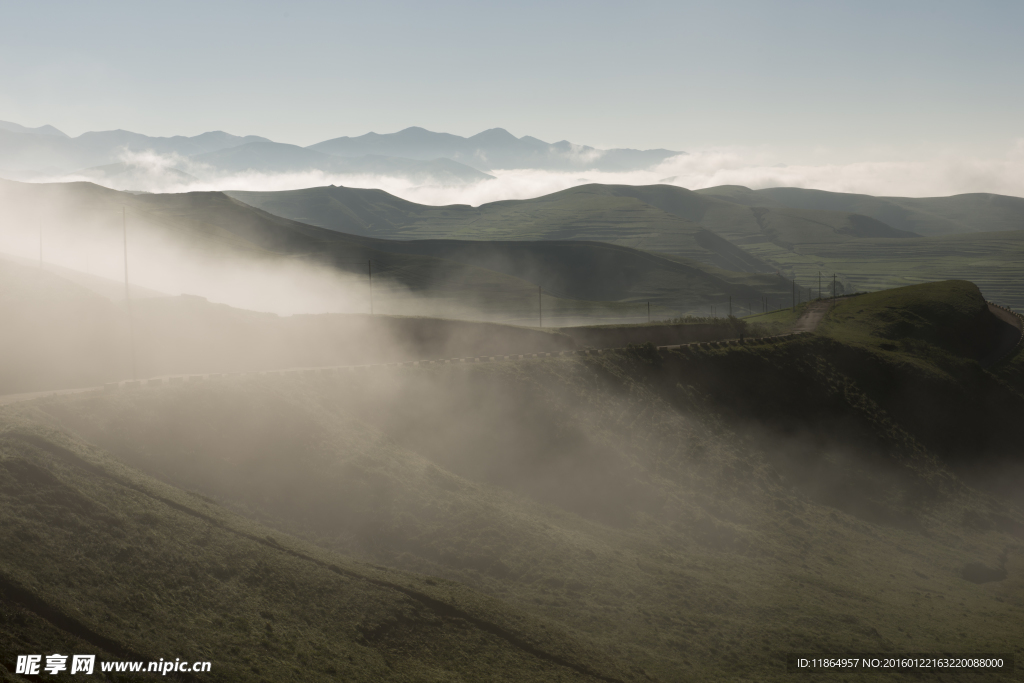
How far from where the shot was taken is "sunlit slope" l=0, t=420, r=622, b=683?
1833cm

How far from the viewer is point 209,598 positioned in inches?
838

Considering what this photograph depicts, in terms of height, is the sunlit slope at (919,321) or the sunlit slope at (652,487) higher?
the sunlit slope at (919,321)

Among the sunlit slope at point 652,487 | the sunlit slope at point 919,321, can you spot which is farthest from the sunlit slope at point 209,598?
the sunlit slope at point 919,321

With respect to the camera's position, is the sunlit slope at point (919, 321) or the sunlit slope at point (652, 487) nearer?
the sunlit slope at point (652, 487)

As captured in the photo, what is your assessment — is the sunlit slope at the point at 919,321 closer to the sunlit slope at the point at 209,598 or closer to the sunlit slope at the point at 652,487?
the sunlit slope at the point at 652,487

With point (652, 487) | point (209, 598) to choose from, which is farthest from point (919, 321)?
point (209, 598)

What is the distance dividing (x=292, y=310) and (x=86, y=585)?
13178 centimetres

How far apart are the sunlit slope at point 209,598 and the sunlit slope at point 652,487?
3090 mm

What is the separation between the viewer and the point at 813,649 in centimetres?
2955

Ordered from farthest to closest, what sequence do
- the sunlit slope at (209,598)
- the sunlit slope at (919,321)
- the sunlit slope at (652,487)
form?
the sunlit slope at (919,321) → the sunlit slope at (652,487) → the sunlit slope at (209,598)

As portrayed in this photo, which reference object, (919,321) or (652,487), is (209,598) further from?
(919,321)

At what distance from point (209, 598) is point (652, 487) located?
29640 mm

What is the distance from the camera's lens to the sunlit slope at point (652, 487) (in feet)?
99.5

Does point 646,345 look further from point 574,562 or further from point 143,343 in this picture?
point 143,343
